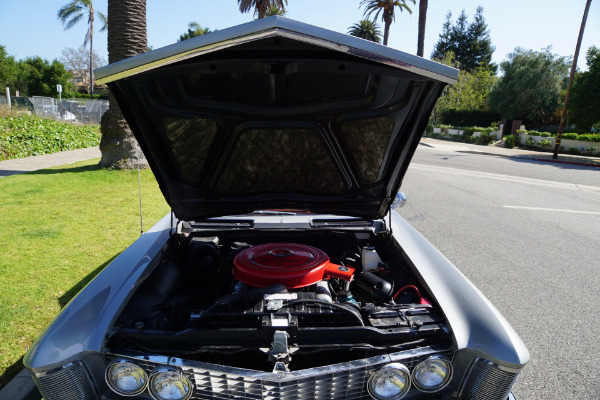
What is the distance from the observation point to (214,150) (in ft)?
7.30

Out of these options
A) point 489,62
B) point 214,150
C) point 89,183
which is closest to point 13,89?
point 89,183

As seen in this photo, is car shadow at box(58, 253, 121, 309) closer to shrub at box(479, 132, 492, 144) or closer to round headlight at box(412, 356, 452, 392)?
round headlight at box(412, 356, 452, 392)

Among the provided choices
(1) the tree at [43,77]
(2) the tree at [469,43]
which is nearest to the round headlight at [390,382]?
(1) the tree at [43,77]

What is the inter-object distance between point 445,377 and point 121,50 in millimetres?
8942

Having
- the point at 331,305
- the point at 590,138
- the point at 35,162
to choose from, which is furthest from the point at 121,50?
the point at 590,138

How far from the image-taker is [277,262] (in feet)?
7.21

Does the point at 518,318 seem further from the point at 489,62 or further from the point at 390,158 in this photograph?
the point at 489,62

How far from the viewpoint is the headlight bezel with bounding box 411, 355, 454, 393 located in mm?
1537

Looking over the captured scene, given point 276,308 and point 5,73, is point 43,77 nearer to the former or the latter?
point 5,73

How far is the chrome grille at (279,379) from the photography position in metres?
1.40

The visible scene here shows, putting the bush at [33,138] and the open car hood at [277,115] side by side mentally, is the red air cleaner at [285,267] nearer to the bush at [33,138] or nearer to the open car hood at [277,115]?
the open car hood at [277,115]

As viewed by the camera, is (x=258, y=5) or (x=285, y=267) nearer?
(x=285, y=267)

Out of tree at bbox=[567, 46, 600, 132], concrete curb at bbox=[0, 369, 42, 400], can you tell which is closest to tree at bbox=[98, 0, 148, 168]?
concrete curb at bbox=[0, 369, 42, 400]

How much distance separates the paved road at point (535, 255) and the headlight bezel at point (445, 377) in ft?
4.00
